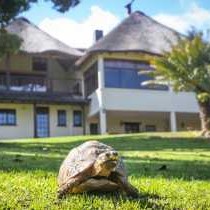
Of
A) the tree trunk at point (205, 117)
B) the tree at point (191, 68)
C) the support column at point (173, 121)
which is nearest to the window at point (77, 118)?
the support column at point (173, 121)

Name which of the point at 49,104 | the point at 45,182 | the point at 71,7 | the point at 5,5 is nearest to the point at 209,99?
the point at 71,7

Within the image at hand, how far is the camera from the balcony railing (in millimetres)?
35647

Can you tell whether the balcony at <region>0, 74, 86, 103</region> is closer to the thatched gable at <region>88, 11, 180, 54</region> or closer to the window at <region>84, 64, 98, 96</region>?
the window at <region>84, 64, 98, 96</region>

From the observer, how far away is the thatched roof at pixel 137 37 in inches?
1375

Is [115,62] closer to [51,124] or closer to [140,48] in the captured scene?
[140,48]

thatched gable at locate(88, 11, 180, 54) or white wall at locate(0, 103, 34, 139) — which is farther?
white wall at locate(0, 103, 34, 139)

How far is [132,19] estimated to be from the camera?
129 feet

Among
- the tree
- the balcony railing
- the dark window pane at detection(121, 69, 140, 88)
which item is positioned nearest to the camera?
the tree

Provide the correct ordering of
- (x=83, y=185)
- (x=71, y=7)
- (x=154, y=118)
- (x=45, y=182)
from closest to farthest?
(x=83, y=185) → (x=45, y=182) → (x=71, y=7) → (x=154, y=118)

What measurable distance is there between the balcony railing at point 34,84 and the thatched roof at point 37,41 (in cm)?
210

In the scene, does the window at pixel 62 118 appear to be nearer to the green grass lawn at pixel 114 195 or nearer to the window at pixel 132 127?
the window at pixel 132 127

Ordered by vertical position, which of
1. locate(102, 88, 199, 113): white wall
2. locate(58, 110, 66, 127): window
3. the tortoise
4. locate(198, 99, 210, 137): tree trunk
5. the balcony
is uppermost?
the balcony

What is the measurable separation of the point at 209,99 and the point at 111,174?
64.4ft

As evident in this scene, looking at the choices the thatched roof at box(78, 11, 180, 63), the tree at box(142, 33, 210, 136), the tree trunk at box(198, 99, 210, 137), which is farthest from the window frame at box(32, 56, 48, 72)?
the tree trunk at box(198, 99, 210, 137)
